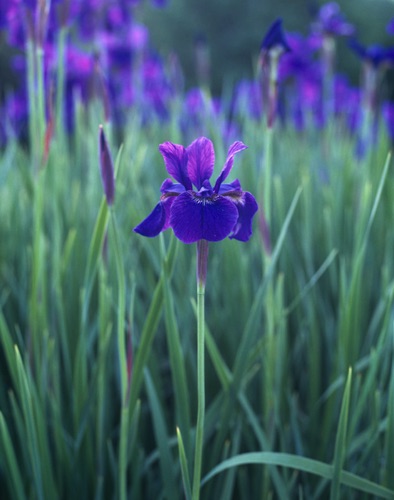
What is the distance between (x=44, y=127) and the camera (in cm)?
101

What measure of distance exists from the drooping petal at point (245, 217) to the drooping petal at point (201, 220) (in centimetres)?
4

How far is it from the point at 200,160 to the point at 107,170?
0.18 meters

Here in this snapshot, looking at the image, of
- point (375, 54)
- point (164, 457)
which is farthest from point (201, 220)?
point (375, 54)

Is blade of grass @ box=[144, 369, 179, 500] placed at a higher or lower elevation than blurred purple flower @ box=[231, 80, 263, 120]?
lower

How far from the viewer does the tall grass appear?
0.77 m

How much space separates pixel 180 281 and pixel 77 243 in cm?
21

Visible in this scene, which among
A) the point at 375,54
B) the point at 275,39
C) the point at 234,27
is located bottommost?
the point at 275,39

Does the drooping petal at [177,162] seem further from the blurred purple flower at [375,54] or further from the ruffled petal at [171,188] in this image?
the blurred purple flower at [375,54]

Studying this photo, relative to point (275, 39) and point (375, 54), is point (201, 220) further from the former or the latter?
point (375, 54)

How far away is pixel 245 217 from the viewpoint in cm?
60

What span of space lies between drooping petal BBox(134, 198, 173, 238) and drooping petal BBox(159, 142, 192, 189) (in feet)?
0.08

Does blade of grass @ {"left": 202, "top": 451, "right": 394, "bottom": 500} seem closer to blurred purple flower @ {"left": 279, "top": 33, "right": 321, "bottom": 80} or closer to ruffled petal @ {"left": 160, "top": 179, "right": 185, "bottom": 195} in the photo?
ruffled petal @ {"left": 160, "top": 179, "right": 185, "bottom": 195}

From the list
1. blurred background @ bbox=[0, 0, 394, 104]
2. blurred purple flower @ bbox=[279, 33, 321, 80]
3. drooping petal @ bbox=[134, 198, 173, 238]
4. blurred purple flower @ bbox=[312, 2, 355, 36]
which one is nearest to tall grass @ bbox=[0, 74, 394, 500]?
drooping petal @ bbox=[134, 198, 173, 238]

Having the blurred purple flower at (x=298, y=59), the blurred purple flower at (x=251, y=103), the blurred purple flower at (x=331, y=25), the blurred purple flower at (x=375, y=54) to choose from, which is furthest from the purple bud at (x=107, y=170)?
the blurred purple flower at (x=298, y=59)
